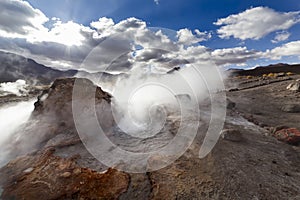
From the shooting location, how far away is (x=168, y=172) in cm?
431

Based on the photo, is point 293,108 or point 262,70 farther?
point 262,70

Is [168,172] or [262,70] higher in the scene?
[262,70]

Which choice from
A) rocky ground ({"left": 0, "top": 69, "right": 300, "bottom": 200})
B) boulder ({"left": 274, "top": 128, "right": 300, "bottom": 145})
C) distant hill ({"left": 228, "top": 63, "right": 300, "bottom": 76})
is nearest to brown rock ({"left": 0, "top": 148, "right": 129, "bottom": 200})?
rocky ground ({"left": 0, "top": 69, "right": 300, "bottom": 200})

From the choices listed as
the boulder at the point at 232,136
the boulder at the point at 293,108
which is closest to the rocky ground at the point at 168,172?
the boulder at the point at 232,136

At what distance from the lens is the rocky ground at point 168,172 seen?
3.78m

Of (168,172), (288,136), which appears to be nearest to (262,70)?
(288,136)

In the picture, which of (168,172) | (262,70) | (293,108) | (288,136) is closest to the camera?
(168,172)

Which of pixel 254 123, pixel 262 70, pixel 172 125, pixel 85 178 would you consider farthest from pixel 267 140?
pixel 262 70

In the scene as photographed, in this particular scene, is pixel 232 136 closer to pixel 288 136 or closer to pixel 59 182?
pixel 288 136

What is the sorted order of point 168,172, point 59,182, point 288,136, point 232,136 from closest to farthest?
point 59,182, point 168,172, point 232,136, point 288,136

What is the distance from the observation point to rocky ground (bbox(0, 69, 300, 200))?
3783 millimetres

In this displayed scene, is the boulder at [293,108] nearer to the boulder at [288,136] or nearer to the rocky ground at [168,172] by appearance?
the rocky ground at [168,172]

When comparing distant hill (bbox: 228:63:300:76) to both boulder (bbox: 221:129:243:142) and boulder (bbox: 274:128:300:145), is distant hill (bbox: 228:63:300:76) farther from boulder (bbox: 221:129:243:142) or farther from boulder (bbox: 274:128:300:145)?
boulder (bbox: 221:129:243:142)

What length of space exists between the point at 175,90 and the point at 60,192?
30.6 feet
